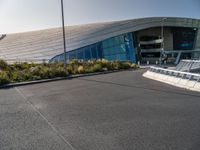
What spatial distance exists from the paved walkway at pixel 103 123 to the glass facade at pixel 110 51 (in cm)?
3603

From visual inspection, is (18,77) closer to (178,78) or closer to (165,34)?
(178,78)

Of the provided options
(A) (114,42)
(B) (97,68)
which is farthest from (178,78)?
(A) (114,42)

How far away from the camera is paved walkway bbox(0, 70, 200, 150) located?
493 cm

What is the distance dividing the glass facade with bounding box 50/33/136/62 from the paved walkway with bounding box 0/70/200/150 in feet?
118

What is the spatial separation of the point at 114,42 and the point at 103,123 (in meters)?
42.9

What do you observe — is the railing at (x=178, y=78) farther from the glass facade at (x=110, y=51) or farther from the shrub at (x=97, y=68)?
the glass facade at (x=110, y=51)

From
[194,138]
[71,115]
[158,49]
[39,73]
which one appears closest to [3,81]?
[39,73]

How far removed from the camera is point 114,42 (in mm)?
48500

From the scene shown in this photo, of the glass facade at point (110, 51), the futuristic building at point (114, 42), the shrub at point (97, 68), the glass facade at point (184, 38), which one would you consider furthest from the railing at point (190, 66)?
the glass facade at point (184, 38)

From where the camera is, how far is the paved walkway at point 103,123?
16.2 feet

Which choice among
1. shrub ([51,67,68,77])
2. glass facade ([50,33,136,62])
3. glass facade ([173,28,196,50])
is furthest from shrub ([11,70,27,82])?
glass facade ([173,28,196,50])

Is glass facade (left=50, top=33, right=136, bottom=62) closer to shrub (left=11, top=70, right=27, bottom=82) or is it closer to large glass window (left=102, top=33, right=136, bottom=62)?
large glass window (left=102, top=33, right=136, bottom=62)

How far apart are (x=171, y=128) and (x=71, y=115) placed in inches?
113

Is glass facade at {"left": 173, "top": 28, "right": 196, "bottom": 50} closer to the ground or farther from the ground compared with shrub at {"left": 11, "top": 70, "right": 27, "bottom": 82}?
farther from the ground
